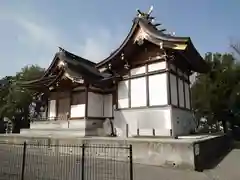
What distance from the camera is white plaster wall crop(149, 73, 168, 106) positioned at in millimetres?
15461

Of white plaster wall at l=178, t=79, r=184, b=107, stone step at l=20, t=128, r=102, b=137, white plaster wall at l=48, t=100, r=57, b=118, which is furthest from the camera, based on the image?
white plaster wall at l=48, t=100, r=57, b=118

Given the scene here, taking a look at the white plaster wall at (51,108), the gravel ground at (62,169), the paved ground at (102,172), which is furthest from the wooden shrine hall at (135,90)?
the paved ground at (102,172)

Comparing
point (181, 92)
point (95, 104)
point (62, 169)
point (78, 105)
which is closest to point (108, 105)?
point (95, 104)

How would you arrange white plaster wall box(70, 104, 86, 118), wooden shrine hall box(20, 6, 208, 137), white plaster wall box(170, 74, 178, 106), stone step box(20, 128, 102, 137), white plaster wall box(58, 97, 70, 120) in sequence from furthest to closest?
white plaster wall box(58, 97, 70, 120), white plaster wall box(70, 104, 86, 118), stone step box(20, 128, 102, 137), white plaster wall box(170, 74, 178, 106), wooden shrine hall box(20, 6, 208, 137)

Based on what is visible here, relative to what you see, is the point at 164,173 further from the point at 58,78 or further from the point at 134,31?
the point at 58,78

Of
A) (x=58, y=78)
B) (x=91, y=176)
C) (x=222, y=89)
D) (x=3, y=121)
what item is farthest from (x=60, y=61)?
(x=3, y=121)

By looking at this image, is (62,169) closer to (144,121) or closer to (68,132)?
(68,132)

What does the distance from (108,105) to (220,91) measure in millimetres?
17101

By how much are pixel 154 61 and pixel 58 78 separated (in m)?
7.87

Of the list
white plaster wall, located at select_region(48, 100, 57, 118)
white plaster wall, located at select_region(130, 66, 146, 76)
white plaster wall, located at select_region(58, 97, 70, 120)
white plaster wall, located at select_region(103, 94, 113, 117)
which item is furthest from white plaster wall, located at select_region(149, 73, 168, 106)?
white plaster wall, located at select_region(48, 100, 57, 118)

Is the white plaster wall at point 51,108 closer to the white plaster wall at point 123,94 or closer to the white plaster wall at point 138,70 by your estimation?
the white plaster wall at point 123,94

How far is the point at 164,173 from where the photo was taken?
30.2 feet

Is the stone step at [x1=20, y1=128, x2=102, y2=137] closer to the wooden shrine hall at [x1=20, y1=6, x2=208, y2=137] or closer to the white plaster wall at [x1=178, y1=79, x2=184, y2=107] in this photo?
the wooden shrine hall at [x1=20, y1=6, x2=208, y2=137]

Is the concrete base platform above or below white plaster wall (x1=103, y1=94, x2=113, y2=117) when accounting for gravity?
below
